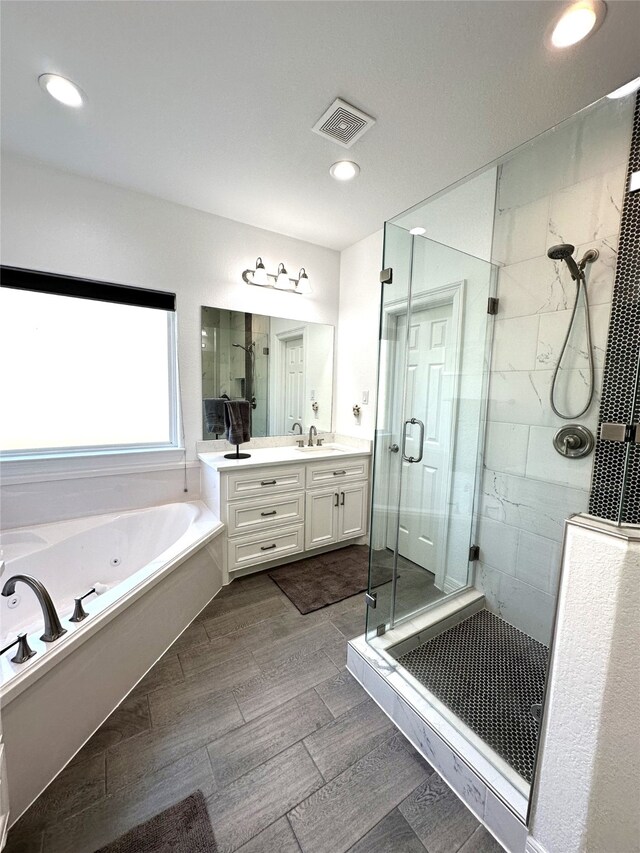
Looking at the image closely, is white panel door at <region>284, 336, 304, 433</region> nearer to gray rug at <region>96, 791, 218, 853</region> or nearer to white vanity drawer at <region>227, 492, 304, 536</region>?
white vanity drawer at <region>227, 492, 304, 536</region>

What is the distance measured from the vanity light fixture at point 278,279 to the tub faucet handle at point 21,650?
2590 mm

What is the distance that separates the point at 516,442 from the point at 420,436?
546 mm

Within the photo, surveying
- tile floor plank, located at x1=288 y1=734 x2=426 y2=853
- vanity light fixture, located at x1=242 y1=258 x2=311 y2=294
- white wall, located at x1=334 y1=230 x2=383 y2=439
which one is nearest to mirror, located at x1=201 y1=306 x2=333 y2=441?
white wall, located at x1=334 y1=230 x2=383 y2=439

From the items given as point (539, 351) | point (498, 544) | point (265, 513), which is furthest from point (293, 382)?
point (498, 544)

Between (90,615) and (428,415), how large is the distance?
2028mm

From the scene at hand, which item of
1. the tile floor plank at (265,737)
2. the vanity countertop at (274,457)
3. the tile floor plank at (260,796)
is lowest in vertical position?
the tile floor plank at (265,737)

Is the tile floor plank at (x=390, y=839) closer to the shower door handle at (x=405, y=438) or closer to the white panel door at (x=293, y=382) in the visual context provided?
the shower door handle at (x=405, y=438)

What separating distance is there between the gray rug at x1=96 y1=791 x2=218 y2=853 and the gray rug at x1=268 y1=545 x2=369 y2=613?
3.54ft

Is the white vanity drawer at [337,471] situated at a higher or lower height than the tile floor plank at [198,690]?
higher

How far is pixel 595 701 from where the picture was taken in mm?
841

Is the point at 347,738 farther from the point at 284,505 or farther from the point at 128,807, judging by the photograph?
the point at 284,505

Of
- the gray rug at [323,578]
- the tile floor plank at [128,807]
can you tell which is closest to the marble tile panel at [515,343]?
the gray rug at [323,578]

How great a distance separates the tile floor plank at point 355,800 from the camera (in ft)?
3.40

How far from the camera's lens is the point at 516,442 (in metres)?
1.89
